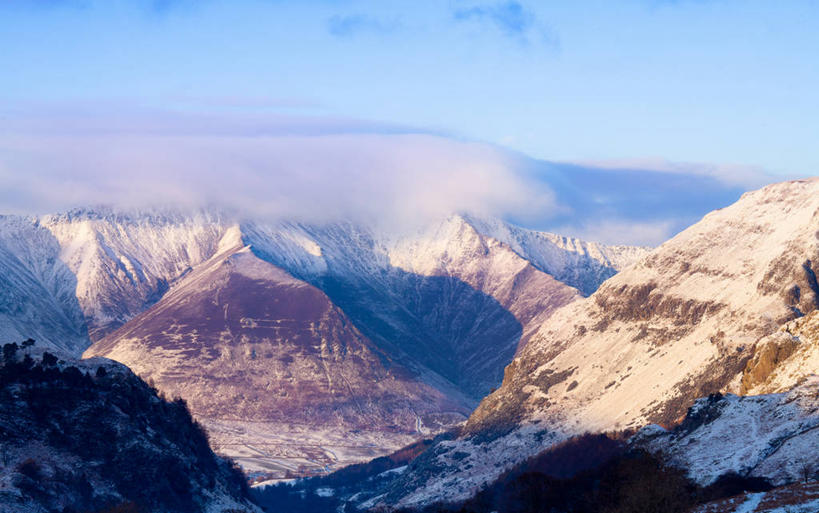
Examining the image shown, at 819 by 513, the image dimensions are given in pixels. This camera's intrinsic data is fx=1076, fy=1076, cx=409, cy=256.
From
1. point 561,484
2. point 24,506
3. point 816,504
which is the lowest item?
point 24,506

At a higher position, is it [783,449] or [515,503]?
[783,449]

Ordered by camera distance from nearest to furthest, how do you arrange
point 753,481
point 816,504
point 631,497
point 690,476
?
point 816,504 → point 631,497 → point 753,481 → point 690,476

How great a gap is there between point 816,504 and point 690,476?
70.1m

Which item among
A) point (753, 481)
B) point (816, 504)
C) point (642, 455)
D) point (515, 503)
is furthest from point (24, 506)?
point (816, 504)

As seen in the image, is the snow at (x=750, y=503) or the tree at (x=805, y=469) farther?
the tree at (x=805, y=469)

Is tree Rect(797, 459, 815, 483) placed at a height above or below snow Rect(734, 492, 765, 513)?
below

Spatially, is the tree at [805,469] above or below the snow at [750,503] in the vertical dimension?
below

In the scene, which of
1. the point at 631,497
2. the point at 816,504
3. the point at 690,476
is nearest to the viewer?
the point at 816,504

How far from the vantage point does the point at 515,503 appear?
197125 mm

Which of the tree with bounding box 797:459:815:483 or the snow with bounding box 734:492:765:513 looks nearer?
the snow with bounding box 734:492:765:513

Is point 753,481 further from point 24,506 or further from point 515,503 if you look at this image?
point 24,506

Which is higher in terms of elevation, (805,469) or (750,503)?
(750,503)

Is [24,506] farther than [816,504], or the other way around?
[24,506]

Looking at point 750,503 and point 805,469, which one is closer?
point 750,503
